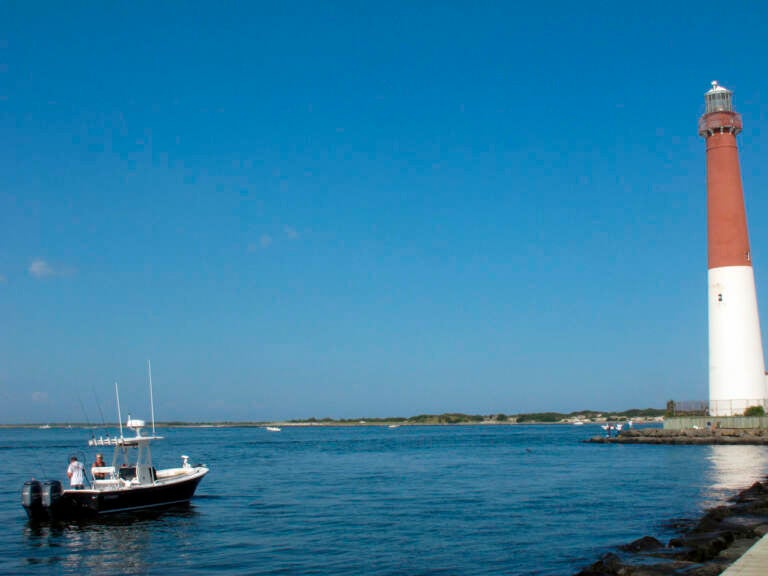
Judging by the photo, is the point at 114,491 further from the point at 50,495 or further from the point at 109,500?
the point at 50,495

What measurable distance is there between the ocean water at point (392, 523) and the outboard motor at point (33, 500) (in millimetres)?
524

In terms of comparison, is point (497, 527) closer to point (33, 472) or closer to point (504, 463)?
point (504, 463)

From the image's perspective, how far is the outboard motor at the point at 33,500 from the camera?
28.9 m

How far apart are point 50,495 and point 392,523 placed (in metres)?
13.1

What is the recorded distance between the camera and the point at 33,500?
95.0ft

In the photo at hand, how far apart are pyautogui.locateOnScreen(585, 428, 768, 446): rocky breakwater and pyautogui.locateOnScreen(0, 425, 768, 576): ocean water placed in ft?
23.2

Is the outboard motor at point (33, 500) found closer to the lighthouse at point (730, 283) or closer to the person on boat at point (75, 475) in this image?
the person on boat at point (75, 475)

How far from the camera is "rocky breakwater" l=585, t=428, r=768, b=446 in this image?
187 ft

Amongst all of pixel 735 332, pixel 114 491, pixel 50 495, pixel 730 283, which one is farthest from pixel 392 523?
pixel 730 283

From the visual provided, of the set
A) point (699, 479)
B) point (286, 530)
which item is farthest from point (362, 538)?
point (699, 479)

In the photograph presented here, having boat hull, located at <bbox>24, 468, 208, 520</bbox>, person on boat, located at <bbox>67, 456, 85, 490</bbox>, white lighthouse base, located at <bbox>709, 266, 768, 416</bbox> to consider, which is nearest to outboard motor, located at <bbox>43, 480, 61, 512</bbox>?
boat hull, located at <bbox>24, 468, 208, 520</bbox>

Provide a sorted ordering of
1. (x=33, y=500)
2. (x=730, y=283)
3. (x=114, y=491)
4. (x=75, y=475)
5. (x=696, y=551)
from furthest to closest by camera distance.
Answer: (x=730, y=283), (x=114, y=491), (x=75, y=475), (x=33, y=500), (x=696, y=551)

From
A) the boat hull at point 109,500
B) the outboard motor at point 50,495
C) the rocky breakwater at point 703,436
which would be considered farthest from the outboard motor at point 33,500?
the rocky breakwater at point 703,436

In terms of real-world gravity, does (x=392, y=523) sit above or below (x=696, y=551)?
Result: below
